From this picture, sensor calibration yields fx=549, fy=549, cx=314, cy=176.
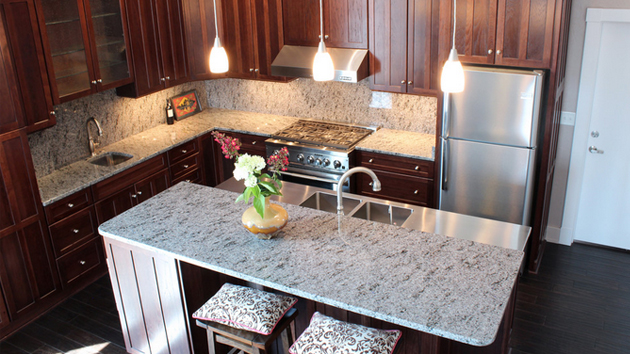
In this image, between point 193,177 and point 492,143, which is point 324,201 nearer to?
point 492,143

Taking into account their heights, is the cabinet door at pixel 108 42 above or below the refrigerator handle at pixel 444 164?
above

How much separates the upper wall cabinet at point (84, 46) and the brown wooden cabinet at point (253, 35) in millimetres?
1079

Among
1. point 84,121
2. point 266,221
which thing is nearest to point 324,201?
point 266,221

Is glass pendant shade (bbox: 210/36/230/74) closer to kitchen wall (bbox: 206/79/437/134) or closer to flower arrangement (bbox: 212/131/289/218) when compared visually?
flower arrangement (bbox: 212/131/289/218)

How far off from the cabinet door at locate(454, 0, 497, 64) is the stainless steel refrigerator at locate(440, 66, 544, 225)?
0.11 metres

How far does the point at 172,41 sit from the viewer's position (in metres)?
5.43

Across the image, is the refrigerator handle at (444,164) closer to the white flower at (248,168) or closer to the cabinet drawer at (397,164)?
the cabinet drawer at (397,164)

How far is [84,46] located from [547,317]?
14.1 ft

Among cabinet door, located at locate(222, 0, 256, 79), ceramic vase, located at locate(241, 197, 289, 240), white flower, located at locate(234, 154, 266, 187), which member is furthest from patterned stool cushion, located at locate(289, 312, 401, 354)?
cabinet door, located at locate(222, 0, 256, 79)

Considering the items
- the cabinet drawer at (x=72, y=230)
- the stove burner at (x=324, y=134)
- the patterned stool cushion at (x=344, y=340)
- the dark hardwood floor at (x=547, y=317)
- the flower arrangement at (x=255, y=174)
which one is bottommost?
the dark hardwood floor at (x=547, y=317)

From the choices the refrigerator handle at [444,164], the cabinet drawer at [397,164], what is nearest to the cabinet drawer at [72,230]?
the cabinet drawer at [397,164]

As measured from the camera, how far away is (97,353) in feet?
12.9

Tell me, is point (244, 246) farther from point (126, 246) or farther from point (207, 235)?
point (126, 246)

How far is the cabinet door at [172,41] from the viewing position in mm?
5266
